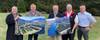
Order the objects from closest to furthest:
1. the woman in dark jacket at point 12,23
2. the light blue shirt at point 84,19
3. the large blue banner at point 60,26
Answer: the woman in dark jacket at point 12,23, the large blue banner at point 60,26, the light blue shirt at point 84,19

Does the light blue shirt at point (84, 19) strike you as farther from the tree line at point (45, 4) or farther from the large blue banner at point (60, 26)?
the tree line at point (45, 4)

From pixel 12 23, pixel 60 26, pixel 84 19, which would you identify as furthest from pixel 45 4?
pixel 12 23

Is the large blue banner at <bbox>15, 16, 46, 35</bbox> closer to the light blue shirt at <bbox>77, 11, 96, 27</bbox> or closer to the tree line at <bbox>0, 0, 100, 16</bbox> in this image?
the light blue shirt at <bbox>77, 11, 96, 27</bbox>

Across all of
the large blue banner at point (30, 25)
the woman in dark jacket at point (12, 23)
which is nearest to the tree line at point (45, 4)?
the woman in dark jacket at point (12, 23)

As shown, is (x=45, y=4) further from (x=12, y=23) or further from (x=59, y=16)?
(x=12, y=23)

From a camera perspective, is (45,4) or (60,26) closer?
(60,26)

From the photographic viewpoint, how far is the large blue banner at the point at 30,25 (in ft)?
34.1

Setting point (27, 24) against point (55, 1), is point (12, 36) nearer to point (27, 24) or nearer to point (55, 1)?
point (27, 24)

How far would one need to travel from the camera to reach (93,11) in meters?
29.5

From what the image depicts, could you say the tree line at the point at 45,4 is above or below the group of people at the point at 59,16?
below

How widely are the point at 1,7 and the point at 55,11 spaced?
19880 mm

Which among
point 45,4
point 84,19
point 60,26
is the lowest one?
point 45,4

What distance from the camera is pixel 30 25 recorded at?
34.2 ft

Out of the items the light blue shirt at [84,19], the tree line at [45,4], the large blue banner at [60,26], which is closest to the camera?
the large blue banner at [60,26]
